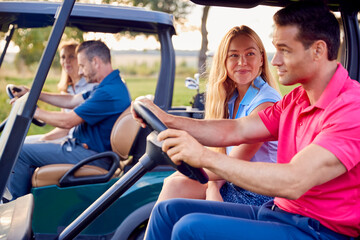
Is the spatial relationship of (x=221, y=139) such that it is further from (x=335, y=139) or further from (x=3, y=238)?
(x=3, y=238)

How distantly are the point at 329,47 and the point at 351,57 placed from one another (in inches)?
38.1

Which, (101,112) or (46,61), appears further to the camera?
(101,112)

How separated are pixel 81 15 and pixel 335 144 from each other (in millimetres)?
2065

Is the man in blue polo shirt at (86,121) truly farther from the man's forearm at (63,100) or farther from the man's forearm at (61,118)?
the man's forearm at (63,100)

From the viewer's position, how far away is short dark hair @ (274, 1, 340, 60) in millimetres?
1722

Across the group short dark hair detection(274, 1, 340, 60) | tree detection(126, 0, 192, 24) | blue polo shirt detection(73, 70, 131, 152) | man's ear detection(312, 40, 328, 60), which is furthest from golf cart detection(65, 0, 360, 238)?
tree detection(126, 0, 192, 24)

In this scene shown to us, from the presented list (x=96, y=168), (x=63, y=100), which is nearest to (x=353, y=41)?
(x=96, y=168)

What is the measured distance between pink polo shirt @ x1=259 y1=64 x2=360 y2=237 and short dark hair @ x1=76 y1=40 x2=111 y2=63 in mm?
2017

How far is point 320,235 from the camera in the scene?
5.46 ft

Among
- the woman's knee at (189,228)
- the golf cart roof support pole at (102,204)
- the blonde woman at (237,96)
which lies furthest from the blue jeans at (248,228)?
the blonde woman at (237,96)

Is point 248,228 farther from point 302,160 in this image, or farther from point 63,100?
point 63,100

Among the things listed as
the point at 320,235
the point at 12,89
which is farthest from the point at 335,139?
the point at 12,89

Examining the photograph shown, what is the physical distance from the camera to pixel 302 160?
1.54 m

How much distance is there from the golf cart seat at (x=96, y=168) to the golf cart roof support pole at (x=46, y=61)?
1.40 meters
